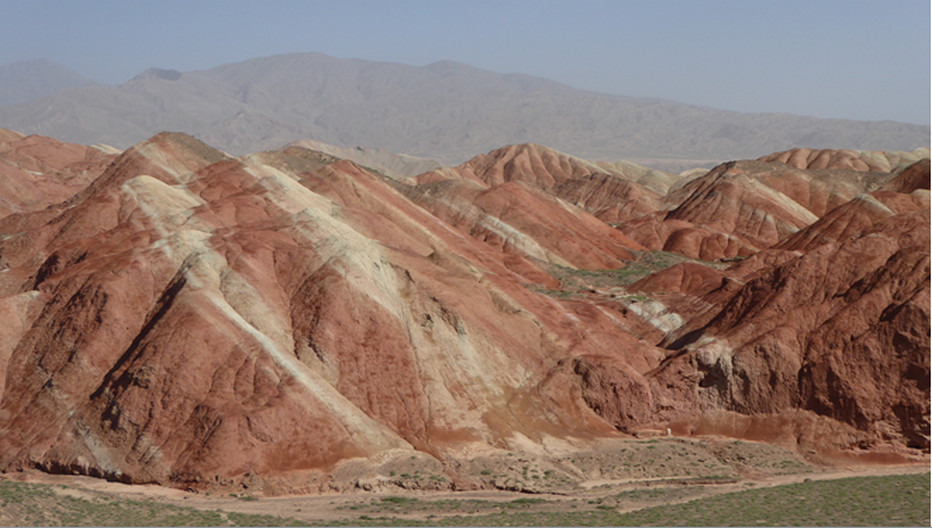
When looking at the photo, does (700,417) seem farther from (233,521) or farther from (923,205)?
(923,205)

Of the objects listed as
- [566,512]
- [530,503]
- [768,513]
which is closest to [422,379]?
[530,503]

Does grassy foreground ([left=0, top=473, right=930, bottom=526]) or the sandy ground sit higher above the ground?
grassy foreground ([left=0, top=473, right=930, bottom=526])

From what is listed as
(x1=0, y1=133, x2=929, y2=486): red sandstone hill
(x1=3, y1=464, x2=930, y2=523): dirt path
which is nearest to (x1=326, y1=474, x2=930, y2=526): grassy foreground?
(x1=3, y1=464, x2=930, y2=523): dirt path

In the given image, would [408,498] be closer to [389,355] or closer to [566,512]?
[566,512]

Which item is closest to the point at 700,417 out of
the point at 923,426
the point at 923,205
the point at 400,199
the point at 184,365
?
the point at 923,426

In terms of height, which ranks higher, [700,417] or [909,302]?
[909,302]

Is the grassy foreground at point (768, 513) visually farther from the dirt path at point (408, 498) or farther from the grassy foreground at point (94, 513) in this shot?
the grassy foreground at point (94, 513)

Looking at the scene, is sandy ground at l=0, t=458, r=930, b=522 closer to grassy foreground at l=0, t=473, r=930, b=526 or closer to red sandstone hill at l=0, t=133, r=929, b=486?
grassy foreground at l=0, t=473, r=930, b=526

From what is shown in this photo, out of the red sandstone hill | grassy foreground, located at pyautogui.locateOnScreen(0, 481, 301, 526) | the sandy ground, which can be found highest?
the red sandstone hill

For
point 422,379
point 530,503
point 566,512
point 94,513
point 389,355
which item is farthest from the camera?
point 389,355
